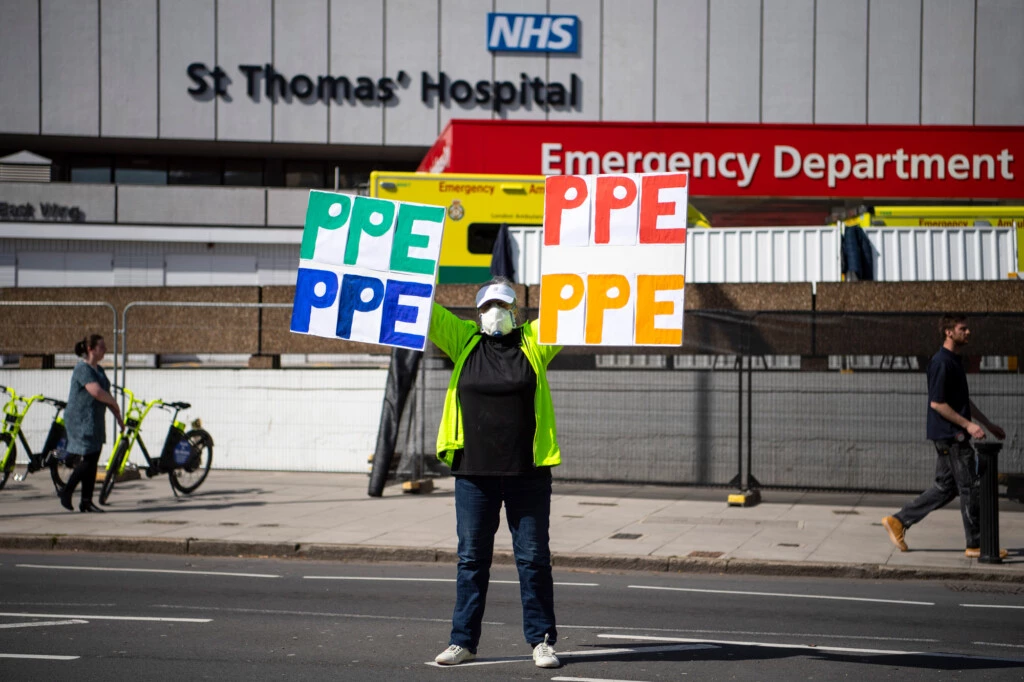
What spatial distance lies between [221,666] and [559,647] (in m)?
1.88

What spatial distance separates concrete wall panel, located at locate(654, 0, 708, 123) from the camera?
109ft

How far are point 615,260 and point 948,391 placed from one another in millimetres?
4263

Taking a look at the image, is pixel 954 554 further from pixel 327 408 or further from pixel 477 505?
pixel 327 408

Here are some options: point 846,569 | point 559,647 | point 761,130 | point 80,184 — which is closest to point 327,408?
point 761,130

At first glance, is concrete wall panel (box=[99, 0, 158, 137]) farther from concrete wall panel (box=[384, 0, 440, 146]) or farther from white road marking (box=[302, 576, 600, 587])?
white road marking (box=[302, 576, 600, 587])

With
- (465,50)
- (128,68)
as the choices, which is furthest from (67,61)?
(465,50)

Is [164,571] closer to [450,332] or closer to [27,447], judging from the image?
[450,332]

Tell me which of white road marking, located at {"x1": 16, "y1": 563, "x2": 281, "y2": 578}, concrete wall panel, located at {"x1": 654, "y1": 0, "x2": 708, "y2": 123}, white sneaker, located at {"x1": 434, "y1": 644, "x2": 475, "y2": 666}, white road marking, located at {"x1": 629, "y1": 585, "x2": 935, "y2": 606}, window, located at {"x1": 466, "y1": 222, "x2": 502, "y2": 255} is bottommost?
white road marking, located at {"x1": 16, "y1": 563, "x2": 281, "y2": 578}

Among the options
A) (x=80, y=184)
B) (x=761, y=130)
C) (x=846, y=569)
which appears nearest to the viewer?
(x=846, y=569)

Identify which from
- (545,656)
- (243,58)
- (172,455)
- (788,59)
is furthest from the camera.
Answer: (788,59)

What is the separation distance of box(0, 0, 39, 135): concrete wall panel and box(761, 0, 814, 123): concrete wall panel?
2129 cm

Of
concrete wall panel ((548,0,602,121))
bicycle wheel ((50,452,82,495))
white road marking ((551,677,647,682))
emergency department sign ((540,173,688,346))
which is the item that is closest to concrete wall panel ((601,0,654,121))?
concrete wall panel ((548,0,602,121))

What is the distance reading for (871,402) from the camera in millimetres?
12727

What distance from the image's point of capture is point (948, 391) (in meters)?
9.43
